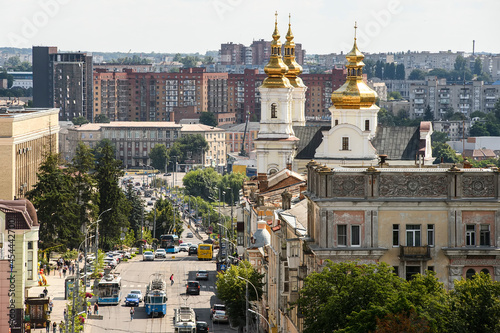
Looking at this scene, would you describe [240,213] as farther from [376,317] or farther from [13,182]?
[376,317]

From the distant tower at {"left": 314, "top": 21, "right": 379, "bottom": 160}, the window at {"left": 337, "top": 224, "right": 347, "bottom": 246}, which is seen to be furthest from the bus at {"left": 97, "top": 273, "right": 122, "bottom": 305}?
the window at {"left": 337, "top": 224, "right": 347, "bottom": 246}

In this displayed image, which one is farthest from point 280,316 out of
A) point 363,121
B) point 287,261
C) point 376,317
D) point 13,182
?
point 13,182

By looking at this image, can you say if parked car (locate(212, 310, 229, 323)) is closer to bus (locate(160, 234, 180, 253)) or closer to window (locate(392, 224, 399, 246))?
window (locate(392, 224, 399, 246))

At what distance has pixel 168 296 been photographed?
94562 millimetres

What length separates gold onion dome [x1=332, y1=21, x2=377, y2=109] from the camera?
379 feet

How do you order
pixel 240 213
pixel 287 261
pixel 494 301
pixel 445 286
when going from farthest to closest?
pixel 240 213 < pixel 287 261 < pixel 445 286 < pixel 494 301

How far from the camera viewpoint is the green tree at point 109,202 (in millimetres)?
127000

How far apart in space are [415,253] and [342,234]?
2.87 meters

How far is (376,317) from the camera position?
4619cm

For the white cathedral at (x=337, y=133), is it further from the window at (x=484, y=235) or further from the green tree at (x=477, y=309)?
the green tree at (x=477, y=309)

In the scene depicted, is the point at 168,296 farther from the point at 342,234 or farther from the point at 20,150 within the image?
the point at 20,150

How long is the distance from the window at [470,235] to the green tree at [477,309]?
26.9ft

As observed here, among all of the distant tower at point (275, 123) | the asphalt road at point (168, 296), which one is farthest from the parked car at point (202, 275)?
the distant tower at point (275, 123)

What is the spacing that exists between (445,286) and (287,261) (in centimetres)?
1147
